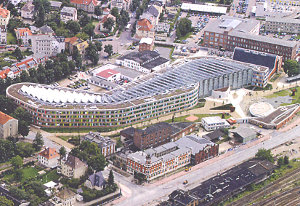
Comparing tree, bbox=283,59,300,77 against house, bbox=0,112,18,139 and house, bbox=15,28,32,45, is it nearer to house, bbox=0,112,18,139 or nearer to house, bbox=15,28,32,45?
house, bbox=15,28,32,45

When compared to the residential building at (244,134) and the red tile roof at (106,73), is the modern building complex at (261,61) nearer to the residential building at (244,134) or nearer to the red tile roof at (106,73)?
the residential building at (244,134)

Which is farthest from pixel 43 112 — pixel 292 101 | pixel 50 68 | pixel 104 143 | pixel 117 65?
pixel 292 101

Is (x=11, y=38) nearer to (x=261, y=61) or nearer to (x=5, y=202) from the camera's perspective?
(x=261, y=61)

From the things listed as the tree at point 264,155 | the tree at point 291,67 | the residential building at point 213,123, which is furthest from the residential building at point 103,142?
the tree at point 291,67

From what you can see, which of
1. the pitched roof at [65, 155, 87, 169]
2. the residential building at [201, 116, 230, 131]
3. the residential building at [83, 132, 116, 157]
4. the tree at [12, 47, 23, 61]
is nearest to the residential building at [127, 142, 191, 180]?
the residential building at [83, 132, 116, 157]

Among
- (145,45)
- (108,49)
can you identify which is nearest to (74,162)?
(108,49)

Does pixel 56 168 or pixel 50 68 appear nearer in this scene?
pixel 56 168

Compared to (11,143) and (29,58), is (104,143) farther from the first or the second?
(29,58)
